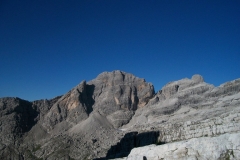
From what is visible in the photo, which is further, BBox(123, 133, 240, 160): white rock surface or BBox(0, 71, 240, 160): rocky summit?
BBox(0, 71, 240, 160): rocky summit

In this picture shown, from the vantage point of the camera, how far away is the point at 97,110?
200 metres

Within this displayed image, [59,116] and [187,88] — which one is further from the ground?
[187,88]

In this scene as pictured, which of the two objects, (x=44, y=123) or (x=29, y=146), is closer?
(x=29, y=146)

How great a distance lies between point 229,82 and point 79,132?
9756cm

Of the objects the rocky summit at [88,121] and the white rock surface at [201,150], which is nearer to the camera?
the white rock surface at [201,150]

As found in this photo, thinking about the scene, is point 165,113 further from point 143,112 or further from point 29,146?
point 29,146

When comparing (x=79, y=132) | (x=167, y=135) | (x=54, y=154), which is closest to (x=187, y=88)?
(x=79, y=132)

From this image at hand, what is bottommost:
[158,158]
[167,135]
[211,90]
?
[158,158]

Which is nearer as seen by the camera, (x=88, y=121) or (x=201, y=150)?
(x=201, y=150)

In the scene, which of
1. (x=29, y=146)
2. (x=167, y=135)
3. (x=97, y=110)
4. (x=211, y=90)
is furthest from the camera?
(x=97, y=110)

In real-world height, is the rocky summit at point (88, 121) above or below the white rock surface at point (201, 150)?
above

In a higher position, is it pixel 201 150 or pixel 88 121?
pixel 88 121

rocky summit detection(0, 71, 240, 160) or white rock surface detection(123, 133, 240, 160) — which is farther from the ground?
rocky summit detection(0, 71, 240, 160)

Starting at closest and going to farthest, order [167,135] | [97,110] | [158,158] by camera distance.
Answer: [158,158] < [167,135] < [97,110]
